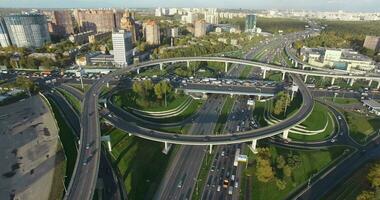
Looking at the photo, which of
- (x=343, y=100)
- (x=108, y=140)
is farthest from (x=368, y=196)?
(x=343, y=100)

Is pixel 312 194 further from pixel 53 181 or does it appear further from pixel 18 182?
pixel 18 182

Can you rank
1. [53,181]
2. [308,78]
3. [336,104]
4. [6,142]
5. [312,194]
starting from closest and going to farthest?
1. [312,194]
2. [53,181]
3. [6,142]
4. [336,104]
5. [308,78]

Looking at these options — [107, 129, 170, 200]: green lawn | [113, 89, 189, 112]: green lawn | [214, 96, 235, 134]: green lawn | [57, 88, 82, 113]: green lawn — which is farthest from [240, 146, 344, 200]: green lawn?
[57, 88, 82, 113]: green lawn

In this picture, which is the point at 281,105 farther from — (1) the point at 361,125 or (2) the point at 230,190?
(2) the point at 230,190

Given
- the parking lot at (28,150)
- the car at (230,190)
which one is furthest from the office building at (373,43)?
the parking lot at (28,150)

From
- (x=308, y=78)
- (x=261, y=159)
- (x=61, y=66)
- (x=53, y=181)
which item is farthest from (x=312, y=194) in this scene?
(x=61, y=66)

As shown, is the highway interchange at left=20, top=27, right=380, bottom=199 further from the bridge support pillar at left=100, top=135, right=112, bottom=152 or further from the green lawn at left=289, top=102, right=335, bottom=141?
the green lawn at left=289, top=102, right=335, bottom=141
